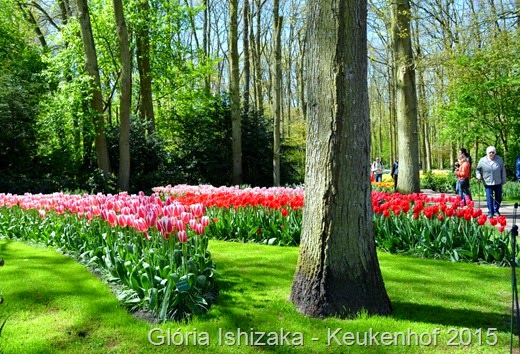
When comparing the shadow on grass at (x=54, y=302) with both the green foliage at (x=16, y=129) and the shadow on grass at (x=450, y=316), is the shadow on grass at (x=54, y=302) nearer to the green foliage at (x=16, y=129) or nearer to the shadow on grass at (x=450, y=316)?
the shadow on grass at (x=450, y=316)

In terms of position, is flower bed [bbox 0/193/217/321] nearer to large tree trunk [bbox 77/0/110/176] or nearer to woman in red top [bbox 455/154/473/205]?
large tree trunk [bbox 77/0/110/176]

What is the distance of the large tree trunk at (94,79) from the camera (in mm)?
13094

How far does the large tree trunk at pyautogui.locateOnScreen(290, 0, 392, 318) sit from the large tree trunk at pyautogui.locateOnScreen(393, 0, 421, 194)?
8023mm

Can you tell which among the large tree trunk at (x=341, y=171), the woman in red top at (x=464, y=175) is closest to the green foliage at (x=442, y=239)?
the large tree trunk at (x=341, y=171)

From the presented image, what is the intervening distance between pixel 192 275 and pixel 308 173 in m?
1.35

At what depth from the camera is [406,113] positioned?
1127 centimetres

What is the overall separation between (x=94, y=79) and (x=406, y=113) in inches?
357

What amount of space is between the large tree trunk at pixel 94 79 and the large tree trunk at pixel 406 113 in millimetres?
8715

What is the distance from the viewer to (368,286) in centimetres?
372

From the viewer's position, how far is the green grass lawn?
10.9 feet

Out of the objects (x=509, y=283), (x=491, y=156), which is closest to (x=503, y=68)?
(x=491, y=156)

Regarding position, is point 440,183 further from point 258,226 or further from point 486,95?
point 258,226

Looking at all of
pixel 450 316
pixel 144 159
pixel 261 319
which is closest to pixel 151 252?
pixel 261 319

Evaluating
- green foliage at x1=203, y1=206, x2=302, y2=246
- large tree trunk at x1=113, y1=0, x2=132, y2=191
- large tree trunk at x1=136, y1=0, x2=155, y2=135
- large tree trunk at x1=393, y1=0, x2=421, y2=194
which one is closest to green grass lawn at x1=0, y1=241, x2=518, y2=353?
green foliage at x1=203, y1=206, x2=302, y2=246
